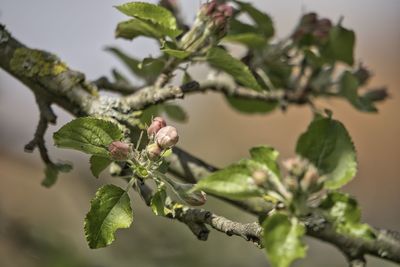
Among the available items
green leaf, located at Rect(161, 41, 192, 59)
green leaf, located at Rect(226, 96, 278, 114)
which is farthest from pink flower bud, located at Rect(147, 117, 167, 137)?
green leaf, located at Rect(226, 96, 278, 114)

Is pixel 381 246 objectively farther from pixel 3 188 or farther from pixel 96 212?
pixel 3 188

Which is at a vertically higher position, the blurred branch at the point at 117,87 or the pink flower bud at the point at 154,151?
the blurred branch at the point at 117,87

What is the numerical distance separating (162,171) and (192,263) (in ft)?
3.06

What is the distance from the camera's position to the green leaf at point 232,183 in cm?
61

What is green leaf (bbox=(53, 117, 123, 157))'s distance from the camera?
706mm

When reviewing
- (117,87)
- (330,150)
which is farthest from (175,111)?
(330,150)

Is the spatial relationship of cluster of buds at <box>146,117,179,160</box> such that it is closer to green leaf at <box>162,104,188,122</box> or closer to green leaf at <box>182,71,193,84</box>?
green leaf at <box>182,71,193,84</box>

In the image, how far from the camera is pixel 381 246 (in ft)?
2.60

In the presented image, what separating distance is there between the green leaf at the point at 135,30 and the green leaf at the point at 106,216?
0.87ft

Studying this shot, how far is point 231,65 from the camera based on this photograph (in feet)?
2.96

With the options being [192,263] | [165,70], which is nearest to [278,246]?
[165,70]

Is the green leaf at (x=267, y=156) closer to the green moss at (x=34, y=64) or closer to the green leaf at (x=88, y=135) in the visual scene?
the green leaf at (x=88, y=135)

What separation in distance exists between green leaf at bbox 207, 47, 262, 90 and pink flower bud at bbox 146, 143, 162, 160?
0.20m

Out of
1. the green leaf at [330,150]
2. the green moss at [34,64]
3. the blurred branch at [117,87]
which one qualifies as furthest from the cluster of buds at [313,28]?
the green leaf at [330,150]
